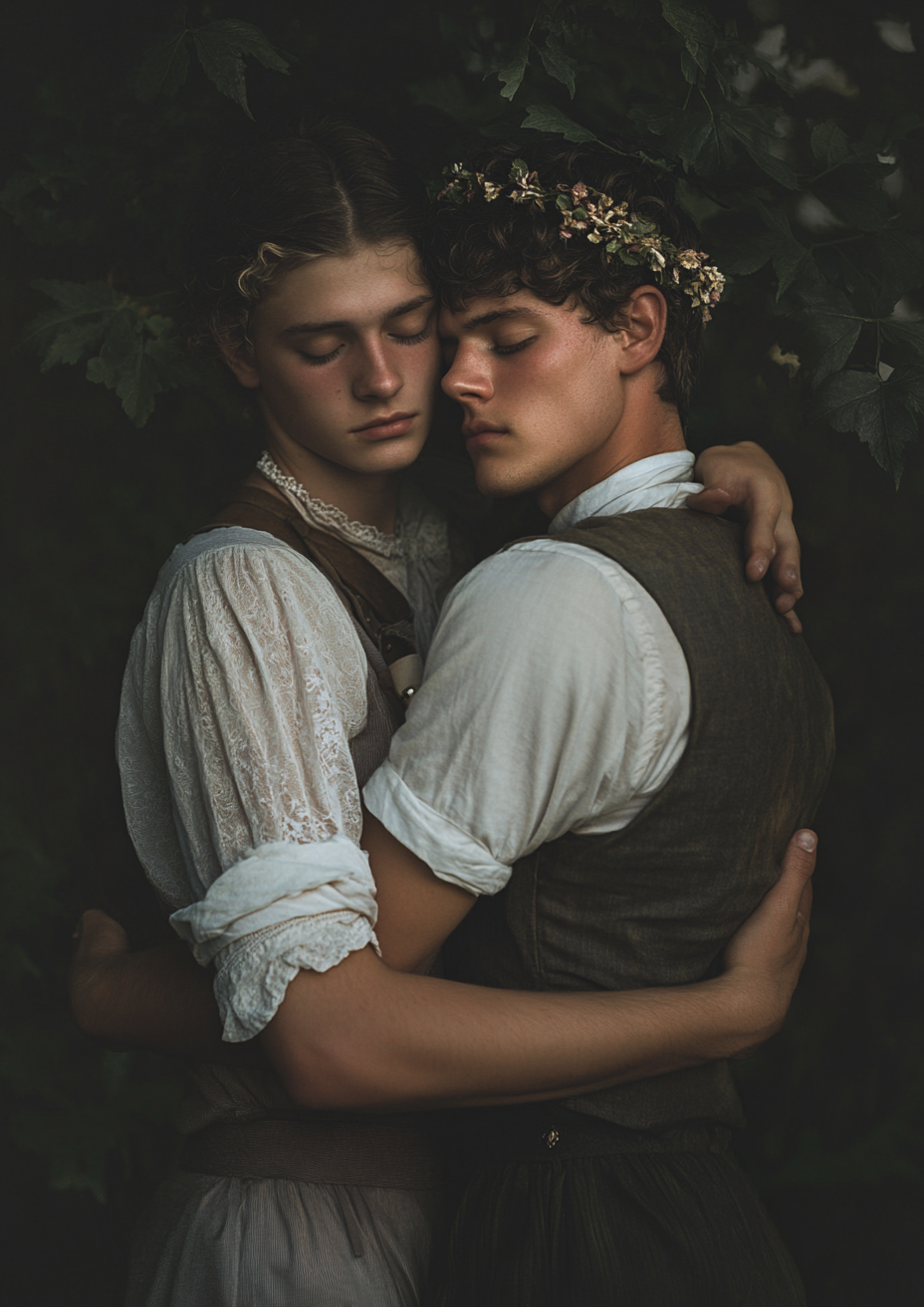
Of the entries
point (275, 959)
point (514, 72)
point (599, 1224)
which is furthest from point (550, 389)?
point (599, 1224)

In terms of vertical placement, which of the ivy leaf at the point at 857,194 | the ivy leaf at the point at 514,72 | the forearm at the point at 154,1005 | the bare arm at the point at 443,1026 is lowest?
the forearm at the point at 154,1005

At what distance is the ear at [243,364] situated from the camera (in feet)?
6.79

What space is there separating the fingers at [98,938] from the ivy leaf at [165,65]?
166 centimetres

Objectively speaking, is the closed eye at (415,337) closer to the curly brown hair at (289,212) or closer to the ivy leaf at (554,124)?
the curly brown hair at (289,212)

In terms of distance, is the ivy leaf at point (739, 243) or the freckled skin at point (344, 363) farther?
the ivy leaf at point (739, 243)

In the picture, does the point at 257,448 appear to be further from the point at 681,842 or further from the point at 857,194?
the point at 681,842

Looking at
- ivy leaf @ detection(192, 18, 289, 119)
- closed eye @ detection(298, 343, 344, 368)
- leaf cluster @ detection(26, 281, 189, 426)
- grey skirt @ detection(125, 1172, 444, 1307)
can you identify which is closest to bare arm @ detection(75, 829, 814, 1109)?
grey skirt @ detection(125, 1172, 444, 1307)

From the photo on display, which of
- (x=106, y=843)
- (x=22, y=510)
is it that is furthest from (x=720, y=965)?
(x=22, y=510)

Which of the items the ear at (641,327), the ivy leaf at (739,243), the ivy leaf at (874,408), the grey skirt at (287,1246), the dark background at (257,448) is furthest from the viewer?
the dark background at (257,448)

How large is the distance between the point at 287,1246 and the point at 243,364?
1595mm

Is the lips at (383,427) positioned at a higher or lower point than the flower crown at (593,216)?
lower

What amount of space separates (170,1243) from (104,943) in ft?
1.82

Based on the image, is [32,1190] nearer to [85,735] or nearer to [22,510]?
[85,735]

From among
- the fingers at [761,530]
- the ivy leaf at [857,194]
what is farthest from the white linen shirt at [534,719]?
the ivy leaf at [857,194]
